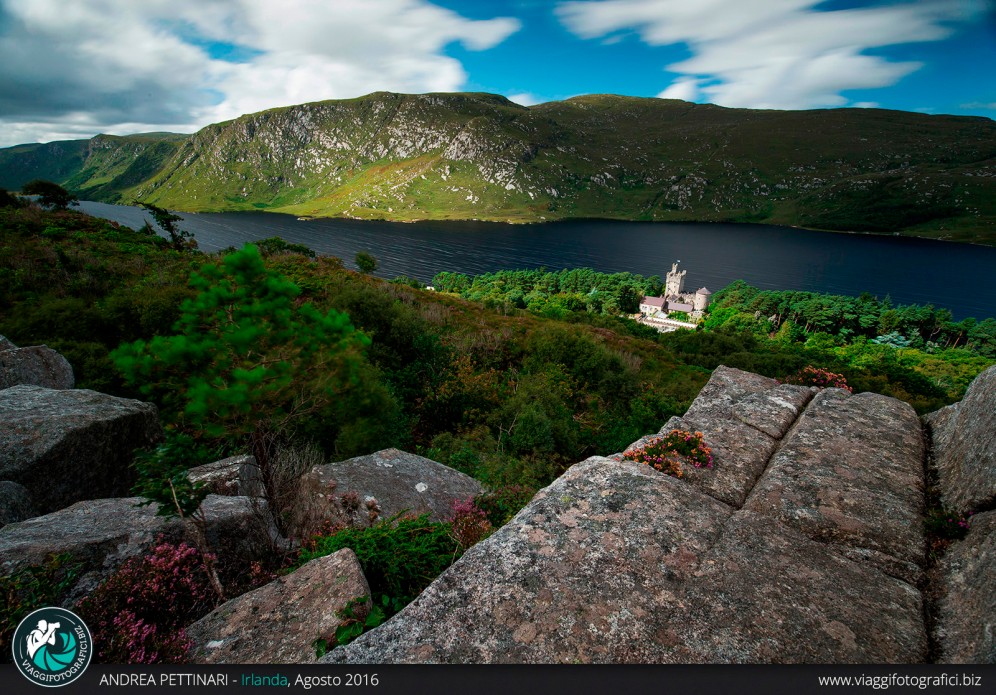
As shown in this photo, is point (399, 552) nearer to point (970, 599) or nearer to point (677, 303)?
point (970, 599)

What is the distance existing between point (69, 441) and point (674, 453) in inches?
428

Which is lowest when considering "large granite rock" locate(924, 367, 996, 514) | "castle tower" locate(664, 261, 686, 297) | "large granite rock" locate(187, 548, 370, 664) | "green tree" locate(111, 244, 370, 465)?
"castle tower" locate(664, 261, 686, 297)

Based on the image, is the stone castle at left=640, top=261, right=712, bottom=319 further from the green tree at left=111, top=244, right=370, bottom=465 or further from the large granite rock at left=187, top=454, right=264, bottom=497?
the large granite rock at left=187, top=454, right=264, bottom=497

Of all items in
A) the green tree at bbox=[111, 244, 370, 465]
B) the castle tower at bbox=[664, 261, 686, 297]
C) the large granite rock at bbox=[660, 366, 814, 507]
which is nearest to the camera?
the large granite rock at bbox=[660, 366, 814, 507]

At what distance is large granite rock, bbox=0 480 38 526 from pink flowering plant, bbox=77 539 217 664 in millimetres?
3008

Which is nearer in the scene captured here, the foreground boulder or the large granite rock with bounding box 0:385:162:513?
the large granite rock with bounding box 0:385:162:513

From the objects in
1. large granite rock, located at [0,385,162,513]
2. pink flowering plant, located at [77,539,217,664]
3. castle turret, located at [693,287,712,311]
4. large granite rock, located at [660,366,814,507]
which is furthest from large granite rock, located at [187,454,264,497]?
castle turret, located at [693,287,712,311]

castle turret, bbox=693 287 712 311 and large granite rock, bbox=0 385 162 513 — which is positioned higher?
large granite rock, bbox=0 385 162 513

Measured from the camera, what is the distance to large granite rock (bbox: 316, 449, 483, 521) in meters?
8.77

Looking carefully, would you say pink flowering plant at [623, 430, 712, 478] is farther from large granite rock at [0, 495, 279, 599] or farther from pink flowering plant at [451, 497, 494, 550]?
large granite rock at [0, 495, 279, 599]

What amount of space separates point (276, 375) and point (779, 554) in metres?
8.30

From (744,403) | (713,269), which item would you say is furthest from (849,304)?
(744,403)

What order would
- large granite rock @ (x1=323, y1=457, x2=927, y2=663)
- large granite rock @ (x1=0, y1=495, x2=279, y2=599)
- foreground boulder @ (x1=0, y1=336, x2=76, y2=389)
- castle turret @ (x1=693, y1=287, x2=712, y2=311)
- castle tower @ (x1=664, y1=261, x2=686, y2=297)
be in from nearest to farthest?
1. large granite rock @ (x1=323, y1=457, x2=927, y2=663)
2. large granite rock @ (x1=0, y1=495, x2=279, y2=599)
3. foreground boulder @ (x1=0, y1=336, x2=76, y2=389)
4. castle turret @ (x1=693, y1=287, x2=712, y2=311)
5. castle tower @ (x1=664, y1=261, x2=686, y2=297)

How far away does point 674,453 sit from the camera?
6594 millimetres
